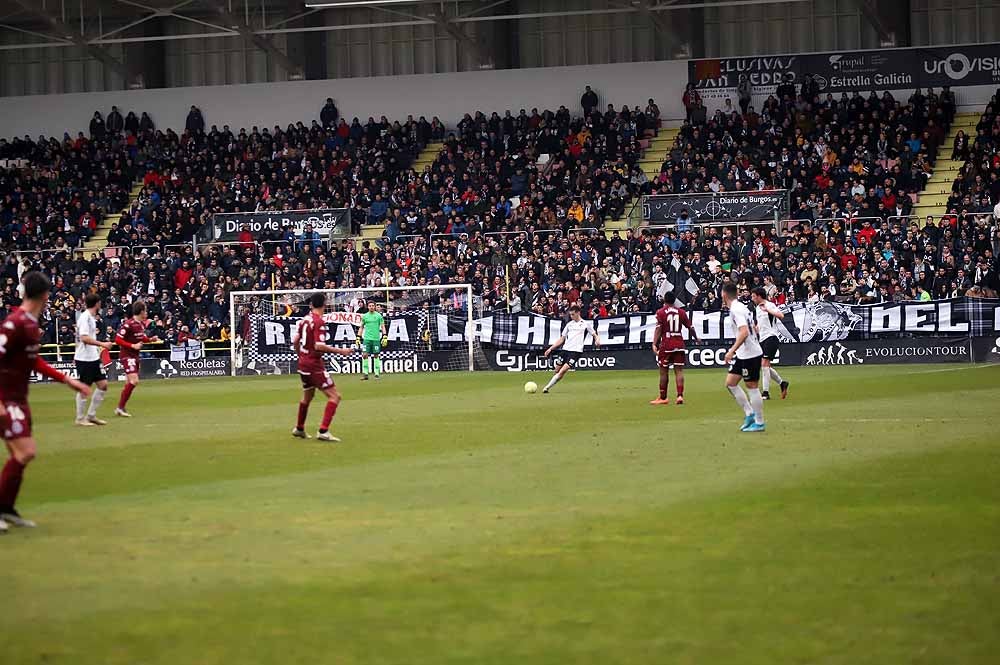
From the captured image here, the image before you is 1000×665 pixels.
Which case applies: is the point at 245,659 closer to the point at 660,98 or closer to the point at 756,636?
the point at 756,636

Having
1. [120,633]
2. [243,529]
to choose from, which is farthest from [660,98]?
[120,633]

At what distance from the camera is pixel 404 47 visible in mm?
55781

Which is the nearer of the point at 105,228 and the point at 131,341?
the point at 131,341

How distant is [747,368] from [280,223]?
108 ft

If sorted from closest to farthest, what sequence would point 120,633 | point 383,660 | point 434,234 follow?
1. point 383,660
2. point 120,633
3. point 434,234

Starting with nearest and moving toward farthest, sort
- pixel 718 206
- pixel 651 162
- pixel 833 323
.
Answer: pixel 833 323
pixel 718 206
pixel 651 162

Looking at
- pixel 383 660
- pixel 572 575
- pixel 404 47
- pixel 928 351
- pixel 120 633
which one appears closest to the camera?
pixel 383 660

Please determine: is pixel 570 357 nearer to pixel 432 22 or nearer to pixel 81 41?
pixel 432 22

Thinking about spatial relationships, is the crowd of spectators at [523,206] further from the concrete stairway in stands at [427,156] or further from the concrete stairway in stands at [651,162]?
the concrete stairway in stands at [651,162]

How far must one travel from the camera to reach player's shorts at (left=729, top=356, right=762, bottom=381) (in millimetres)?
17516

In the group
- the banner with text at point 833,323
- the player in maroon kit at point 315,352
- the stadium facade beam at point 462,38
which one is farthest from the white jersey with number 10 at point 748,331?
the stadium facade beam at point 462,38

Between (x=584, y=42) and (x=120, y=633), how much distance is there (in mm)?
48762

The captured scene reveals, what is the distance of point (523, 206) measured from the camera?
47125mm

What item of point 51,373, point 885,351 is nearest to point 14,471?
point 51,373
